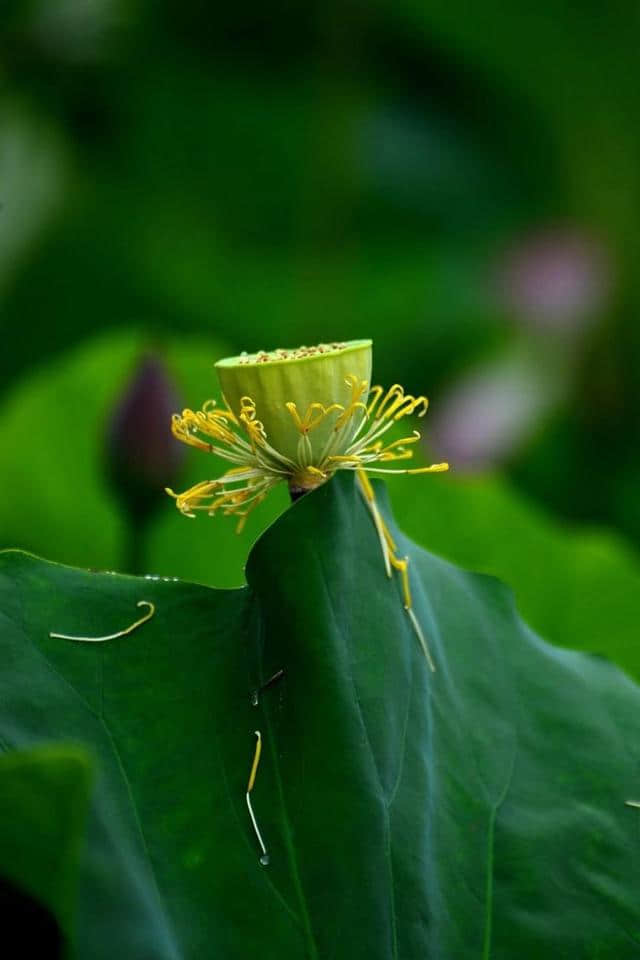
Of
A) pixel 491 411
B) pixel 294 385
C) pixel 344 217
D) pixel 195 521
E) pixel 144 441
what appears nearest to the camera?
pixel 294 385

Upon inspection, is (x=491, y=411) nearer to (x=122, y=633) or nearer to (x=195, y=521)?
(x=195, y=521)

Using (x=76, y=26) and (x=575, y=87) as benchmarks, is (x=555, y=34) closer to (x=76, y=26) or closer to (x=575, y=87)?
(x=575, y=87)

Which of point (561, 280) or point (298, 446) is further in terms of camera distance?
point (561, 280)

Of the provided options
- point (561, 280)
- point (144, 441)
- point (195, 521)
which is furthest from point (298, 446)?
point (561, 280)

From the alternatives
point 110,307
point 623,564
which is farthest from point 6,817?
point 110,307

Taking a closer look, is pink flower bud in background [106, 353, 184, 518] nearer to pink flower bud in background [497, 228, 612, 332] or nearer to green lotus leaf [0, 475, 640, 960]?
green lotus leaf [0, 475, 640, 960]

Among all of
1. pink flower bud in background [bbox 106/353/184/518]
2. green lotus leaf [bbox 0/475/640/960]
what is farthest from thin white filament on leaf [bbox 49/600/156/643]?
pink flower bud in background [bbox 106/353/184/518]
